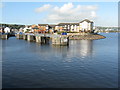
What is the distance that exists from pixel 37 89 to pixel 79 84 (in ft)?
21.0

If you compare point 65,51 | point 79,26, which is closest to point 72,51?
point 65,51

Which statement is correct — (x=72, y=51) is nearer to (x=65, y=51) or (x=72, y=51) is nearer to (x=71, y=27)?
(x=65, y=51)

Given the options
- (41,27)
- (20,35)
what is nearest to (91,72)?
(20,35)

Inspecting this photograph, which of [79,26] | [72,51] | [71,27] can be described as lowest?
[72,51]

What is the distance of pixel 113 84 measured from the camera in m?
22.5

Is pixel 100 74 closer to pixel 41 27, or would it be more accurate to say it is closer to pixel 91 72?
pixel 91 72

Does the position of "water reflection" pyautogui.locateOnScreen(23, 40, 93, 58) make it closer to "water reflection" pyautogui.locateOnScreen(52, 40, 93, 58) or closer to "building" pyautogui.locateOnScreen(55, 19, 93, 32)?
"water reflection" pyautogui.locateOnScreen(52, 40, 93, 58)

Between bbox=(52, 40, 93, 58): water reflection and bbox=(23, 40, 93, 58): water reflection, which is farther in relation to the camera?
bbox=(52, 40, 93, 58): water reflection

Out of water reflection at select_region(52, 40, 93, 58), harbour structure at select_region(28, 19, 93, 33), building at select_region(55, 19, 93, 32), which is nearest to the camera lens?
water reflection at select_region(52, 40, 93, 58)

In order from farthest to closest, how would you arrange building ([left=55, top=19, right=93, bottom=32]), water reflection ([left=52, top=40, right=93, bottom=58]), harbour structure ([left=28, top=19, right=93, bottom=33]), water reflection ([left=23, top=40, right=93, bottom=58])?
Result: building ([left=55, top=19, right=93, bottom=32]) → harbour structure ([left=28, top=19, right=93, bottom=33]) → water reflection ([left=52, top=40, right=93, bottom=58]) → water reflection ([left=23, top=40, right=93, bottom=58])

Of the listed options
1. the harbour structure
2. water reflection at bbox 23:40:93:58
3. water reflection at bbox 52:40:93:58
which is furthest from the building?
water reflection at bbox 23:40:93:58

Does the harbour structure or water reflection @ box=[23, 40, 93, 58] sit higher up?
the harbour structure

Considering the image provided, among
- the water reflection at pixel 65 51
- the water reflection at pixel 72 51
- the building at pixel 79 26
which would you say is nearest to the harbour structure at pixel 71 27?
the building at pixel 79 26

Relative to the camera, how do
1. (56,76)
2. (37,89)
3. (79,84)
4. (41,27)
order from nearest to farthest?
(37,89), (79,84), (56,76), (41,27)
